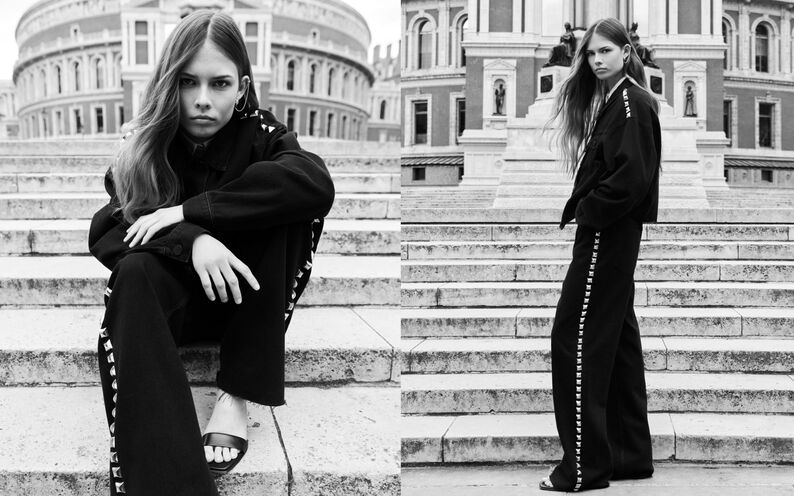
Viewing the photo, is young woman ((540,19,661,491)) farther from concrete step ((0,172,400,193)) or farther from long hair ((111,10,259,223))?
concrete step ((0,172,400,193))

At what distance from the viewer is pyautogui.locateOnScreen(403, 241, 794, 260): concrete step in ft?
18.8

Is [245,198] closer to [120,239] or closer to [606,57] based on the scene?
[120,239]

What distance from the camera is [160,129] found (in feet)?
8.51

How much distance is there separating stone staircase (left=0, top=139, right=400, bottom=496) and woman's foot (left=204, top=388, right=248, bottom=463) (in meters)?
0.06

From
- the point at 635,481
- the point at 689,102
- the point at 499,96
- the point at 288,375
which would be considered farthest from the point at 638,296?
the point at 689,102

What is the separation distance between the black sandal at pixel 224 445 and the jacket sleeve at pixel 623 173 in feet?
5.15

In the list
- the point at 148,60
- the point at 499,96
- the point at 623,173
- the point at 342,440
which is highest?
the point at 148,60

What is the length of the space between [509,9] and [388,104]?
179 feet

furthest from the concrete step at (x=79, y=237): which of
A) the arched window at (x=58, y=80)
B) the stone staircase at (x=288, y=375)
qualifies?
the arched window at (x=58, y=80)

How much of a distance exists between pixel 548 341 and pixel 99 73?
66290 millimetres

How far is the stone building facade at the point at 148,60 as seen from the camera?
57.5 m

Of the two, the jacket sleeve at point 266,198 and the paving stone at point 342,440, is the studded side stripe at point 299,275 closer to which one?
the jacket sleeve at point 266,198

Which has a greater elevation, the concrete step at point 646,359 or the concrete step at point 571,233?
the concrete step at point 571,233

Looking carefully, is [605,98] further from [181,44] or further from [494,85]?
[494,85]
